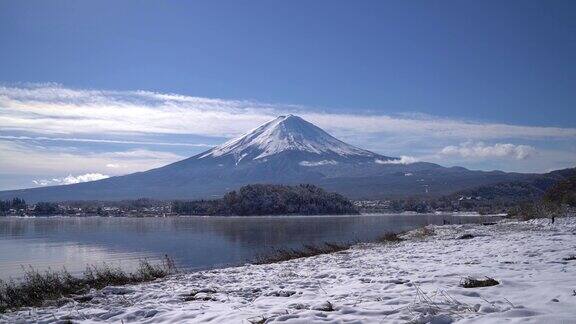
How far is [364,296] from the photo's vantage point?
8.91m

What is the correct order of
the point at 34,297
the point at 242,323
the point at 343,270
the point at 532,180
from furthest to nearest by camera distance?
the point at 532,180, the point at 343,270, the point at 34,297, the point at 242,323

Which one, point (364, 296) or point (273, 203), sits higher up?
point (273, 203)

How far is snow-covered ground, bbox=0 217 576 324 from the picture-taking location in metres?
7.14

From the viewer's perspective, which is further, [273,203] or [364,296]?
[273,203]

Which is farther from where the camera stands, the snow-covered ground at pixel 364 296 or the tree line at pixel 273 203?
the tree line at pixel 273 203

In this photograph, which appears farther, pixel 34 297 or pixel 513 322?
pixel 34 297

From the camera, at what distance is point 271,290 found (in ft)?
34.7

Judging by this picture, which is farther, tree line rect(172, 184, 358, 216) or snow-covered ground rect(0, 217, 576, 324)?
tree line rect(172, 184, 358, 216)

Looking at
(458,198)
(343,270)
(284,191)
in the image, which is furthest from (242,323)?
(458,198)

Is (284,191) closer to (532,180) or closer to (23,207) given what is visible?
(23,207)

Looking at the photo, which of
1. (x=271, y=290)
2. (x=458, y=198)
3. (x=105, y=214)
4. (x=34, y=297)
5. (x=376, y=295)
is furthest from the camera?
(x=458, y=198)

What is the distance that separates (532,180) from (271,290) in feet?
660

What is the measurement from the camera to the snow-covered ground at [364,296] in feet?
23.4

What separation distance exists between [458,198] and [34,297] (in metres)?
173
